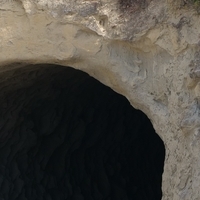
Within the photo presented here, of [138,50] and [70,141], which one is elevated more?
[138,50]

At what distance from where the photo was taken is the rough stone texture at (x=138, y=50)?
86.4 inches

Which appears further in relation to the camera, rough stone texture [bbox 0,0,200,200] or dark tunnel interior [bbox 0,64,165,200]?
dark tunnel interior [bbox 0,64,165,200]

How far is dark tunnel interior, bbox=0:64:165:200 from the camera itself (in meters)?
3.29

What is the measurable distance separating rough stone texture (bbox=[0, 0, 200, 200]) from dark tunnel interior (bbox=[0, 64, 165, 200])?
45 cm

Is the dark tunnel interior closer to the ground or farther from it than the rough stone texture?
closer to the ground

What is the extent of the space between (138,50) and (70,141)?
144 centimetres

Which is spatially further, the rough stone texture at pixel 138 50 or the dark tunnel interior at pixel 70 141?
the dark tunnel interior at pixel 70 141

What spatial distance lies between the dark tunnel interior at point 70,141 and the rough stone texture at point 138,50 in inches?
17.6

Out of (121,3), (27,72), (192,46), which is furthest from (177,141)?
(27,72)

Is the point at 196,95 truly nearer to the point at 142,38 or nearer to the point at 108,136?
the point at 142,38

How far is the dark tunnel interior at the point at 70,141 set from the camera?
3.29m

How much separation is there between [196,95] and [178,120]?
11 cm

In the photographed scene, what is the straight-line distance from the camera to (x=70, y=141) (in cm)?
371

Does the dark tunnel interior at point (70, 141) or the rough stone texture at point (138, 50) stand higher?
the rough stone texture at point (138, 50)
